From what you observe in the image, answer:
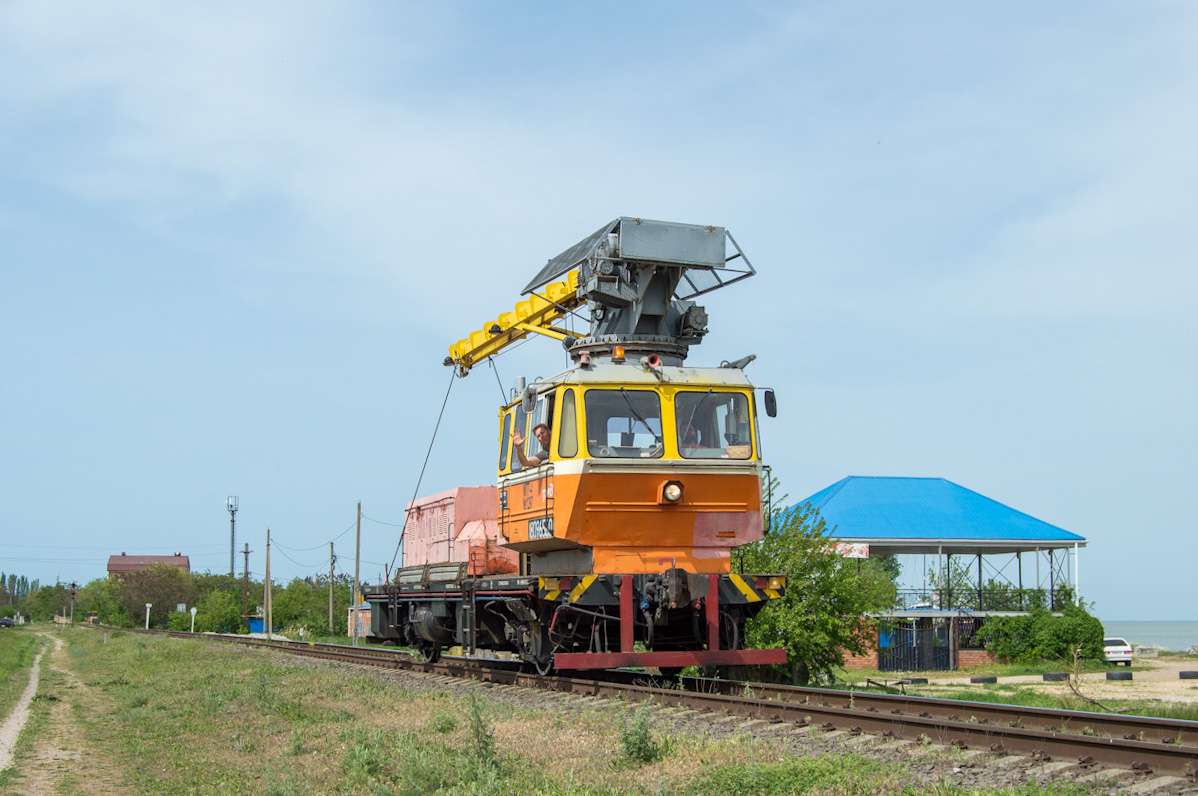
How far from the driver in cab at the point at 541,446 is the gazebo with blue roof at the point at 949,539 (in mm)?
22212

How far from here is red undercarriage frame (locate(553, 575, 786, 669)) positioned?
12.1 meters

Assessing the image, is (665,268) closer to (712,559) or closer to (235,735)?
(712,559)

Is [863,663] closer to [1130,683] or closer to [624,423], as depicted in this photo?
[1130,683]

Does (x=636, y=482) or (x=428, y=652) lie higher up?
(x=636, y=482)

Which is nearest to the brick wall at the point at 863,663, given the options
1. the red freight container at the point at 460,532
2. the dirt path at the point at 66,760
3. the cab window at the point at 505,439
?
the red freight container at the point at 460,532

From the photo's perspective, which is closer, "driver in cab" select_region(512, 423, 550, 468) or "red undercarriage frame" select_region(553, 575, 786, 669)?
"red undercarriage frame" select_region(553, 575, 786, 669)

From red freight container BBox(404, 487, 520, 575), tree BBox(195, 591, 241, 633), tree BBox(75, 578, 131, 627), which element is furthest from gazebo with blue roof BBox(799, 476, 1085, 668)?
tree BBox(75, 578, 131, 627)

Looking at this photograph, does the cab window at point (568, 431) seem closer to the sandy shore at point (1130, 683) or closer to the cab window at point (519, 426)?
the cab window at point (519, 426)

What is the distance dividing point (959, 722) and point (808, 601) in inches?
304

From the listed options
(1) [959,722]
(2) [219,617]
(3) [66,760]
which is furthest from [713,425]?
(2) [219,617]

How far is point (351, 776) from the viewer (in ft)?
28.2

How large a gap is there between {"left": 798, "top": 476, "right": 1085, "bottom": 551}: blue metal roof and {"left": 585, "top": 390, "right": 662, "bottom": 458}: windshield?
24417mm

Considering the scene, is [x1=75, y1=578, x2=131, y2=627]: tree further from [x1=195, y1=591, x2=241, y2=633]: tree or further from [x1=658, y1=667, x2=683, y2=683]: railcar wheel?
[x1=658, y1=667, x2=683, y2=683]: railcar wheel

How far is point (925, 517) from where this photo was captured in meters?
39.1
